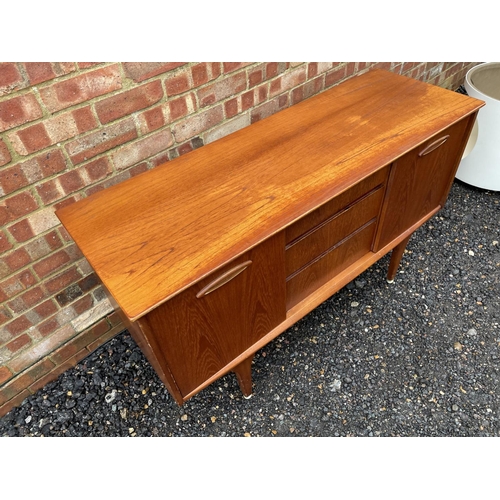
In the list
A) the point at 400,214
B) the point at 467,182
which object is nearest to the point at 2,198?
the point at 400,214

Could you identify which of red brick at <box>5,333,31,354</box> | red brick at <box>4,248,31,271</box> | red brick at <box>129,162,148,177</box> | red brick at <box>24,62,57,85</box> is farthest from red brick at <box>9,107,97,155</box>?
red brick at <box>5,333,31,354</box>

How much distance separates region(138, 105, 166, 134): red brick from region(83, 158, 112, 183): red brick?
0.17m

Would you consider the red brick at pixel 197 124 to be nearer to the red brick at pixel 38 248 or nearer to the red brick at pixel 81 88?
the red brick at pixel 81 88

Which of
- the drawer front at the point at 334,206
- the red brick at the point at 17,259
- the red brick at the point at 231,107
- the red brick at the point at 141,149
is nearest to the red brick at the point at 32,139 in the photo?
the red brick at the point at 141,149

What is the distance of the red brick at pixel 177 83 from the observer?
1.33 metres

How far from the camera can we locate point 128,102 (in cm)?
128

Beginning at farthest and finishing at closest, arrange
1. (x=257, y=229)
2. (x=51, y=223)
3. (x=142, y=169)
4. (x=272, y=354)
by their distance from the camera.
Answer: (x=272, y=354) → (x=142, y=169) → (x=51, y=223) → (x=257, y=229)

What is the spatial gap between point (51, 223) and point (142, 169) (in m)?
0.36

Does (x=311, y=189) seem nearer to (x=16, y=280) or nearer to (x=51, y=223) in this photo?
(x=51, y=223)

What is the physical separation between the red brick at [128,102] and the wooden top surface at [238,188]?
0.20 meters

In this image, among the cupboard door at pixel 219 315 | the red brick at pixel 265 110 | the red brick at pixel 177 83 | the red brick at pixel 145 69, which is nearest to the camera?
the cupboard door at pixel 219 315

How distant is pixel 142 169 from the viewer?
1451 mm

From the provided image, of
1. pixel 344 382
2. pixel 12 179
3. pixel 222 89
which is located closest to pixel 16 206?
pixel 12 179

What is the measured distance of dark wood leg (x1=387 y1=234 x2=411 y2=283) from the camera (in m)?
1.82
